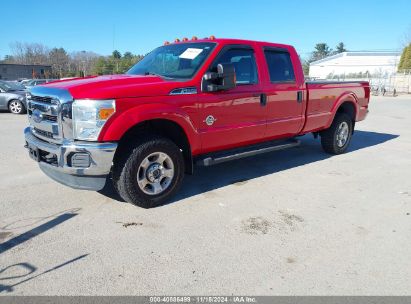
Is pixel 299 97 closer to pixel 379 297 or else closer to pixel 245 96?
pixel 245 96

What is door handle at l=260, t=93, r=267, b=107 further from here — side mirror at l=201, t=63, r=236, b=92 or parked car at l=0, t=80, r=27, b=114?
parked car at l=0, t=80, r=27, b=114

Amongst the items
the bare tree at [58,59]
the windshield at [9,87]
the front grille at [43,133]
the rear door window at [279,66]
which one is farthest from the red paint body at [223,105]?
the bare tree at [58,59]

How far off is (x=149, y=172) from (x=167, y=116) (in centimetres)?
69

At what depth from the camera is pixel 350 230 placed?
12.4ft

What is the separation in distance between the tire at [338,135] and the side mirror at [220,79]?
3.36 meters

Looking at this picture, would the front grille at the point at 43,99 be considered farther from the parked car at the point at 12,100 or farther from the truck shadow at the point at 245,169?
the parked car at the point at 12,100

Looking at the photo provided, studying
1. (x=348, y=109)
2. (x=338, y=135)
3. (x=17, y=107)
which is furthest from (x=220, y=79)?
(x=17, y=107)

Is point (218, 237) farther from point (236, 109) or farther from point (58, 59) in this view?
point (58, 59)

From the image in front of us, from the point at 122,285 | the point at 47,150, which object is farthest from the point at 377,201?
the point at 47,150

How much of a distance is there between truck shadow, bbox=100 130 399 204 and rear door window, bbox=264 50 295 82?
151 cm

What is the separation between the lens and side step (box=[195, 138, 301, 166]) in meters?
4.73

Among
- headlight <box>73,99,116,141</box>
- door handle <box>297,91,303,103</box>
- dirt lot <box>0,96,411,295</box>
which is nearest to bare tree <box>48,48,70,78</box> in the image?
door handle <box>297,91,303,103</box>

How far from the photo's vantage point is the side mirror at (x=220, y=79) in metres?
4.43

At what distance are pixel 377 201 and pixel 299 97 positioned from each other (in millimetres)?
2119
